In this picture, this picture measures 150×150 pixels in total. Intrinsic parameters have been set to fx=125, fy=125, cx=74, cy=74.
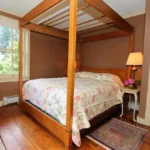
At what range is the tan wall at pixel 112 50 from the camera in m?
2.99

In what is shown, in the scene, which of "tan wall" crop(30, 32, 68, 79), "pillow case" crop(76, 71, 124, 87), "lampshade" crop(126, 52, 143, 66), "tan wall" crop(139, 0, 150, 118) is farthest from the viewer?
"tan wall" crop(30, 32, 68, 79)

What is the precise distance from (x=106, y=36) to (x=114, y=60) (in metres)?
0.71

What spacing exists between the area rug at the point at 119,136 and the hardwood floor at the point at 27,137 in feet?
0.33

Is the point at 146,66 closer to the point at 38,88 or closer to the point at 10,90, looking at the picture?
the point at 38,88

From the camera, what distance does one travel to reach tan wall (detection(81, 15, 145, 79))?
299cm

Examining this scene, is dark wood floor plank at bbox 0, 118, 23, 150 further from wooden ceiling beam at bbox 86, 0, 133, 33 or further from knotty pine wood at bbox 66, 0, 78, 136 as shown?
wooden ceiling beam at bbox 86, 0, 133, 33

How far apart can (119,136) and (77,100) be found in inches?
35.5

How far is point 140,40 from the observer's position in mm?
2961

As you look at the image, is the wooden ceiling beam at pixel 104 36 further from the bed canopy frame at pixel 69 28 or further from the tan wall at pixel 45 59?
the tan wall at pixel 45 59

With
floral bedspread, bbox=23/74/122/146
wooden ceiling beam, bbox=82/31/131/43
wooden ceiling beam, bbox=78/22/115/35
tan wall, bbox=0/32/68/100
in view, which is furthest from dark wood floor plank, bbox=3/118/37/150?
wooden ceiling beam, bbox=78/22/115/35

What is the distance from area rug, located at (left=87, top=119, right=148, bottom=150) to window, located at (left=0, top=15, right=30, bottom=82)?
2.48 metres

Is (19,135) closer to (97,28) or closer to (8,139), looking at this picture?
(8,139)

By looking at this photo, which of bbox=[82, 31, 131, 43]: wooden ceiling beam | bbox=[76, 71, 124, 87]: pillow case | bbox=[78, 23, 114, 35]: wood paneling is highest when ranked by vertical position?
bbox=[78, 23, 114, 35]: wood paneling

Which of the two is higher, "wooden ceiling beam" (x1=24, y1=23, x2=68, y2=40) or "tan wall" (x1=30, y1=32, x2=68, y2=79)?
"wooden ceiling beam" (x1=24, y1=23, x2=68, y2=40)
